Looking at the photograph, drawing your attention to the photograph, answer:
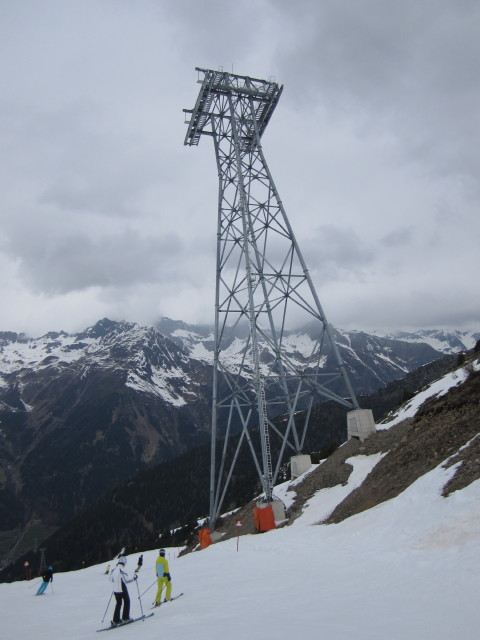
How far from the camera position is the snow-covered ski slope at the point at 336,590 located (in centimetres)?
677

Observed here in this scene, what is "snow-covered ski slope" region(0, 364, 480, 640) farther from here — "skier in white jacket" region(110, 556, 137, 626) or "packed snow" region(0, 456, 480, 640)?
"skier in white jacket" region(110, 556, 137, 626)

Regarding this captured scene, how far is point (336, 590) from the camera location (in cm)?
888

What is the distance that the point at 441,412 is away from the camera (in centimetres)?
2164

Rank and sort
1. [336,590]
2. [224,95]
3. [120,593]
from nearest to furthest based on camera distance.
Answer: [336,590], [120,593], [224,95]

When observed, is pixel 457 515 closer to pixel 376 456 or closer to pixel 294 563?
pixel 294 563

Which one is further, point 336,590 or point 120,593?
point 120,593

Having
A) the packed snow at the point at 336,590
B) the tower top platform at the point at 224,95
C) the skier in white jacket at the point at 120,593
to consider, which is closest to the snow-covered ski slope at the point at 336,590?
the packed snow at the point at 336,590

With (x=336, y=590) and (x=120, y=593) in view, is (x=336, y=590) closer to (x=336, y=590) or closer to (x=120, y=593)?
(x=336, y=590)

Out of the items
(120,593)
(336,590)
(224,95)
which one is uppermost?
(224,95)

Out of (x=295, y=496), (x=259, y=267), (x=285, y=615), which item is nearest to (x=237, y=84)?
(x=259, y=267)

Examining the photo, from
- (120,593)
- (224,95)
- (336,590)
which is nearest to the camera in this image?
(336,590)

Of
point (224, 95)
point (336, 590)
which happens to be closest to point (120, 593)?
point (336, 590)

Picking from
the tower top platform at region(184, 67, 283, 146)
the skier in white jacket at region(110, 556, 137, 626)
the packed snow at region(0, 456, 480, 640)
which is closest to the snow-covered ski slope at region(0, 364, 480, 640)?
the packed snow at region(0, 456, 480, 640)

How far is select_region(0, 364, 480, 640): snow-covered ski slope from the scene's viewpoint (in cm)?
677
